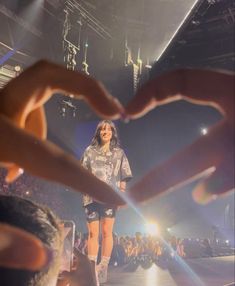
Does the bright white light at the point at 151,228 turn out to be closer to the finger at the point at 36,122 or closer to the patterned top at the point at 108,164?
the patterned top at the point at 108,164

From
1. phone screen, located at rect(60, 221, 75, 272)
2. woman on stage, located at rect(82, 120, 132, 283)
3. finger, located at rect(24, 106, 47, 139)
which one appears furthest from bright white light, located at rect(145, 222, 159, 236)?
finger, located at rect(24, 106, 47, 139)

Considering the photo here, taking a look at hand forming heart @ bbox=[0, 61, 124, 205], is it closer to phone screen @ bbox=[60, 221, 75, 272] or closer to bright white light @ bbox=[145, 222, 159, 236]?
phone screen @ bbox=[60, 221, 75, 272]

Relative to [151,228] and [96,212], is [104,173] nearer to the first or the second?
[96,212]

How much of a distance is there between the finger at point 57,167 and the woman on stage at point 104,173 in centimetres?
321

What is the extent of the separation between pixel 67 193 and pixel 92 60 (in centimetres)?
445

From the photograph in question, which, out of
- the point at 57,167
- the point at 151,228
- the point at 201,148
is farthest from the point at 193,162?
the point at 151,228

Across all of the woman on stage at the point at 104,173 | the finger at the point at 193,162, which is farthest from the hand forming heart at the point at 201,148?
the woman on stage at the point at 104,173

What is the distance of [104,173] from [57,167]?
11.0 feet

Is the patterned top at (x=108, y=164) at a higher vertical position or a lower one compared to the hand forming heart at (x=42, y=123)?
higher

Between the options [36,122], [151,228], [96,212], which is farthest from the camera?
[151,228]

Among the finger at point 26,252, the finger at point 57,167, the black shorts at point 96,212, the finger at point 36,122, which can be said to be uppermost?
the black shorts at point 96,212

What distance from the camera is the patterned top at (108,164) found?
11.9 ft

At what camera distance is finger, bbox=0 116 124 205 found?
29 centimetres

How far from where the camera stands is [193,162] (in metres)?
0.34
